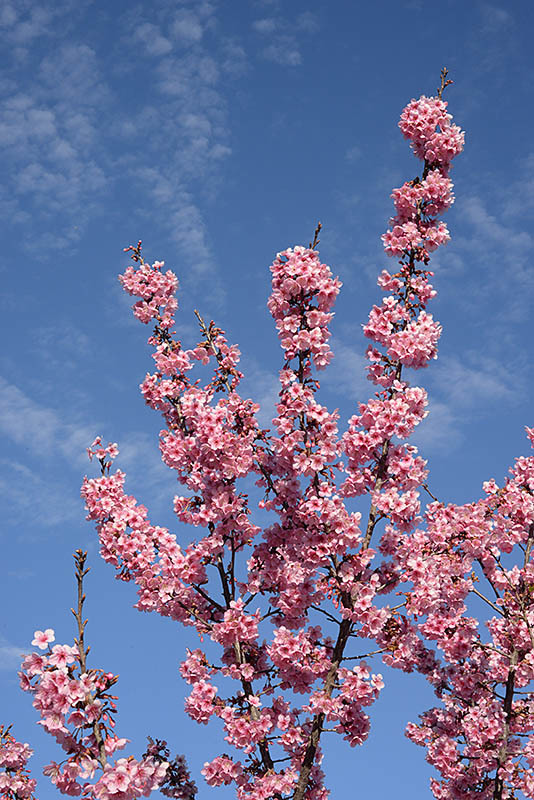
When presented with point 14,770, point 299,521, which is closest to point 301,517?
point 299,521

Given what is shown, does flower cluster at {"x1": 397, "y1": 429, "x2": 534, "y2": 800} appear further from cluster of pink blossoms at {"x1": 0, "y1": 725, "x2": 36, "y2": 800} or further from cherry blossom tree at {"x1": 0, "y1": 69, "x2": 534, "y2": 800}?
cluster of pink blossoms at {"x1": 0, "y1": 725, "x2": 36, "y2": 800}

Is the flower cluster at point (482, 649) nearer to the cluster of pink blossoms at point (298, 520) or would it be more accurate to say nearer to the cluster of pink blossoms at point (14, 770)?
the cluster of pink blossoms at point (298, 520)

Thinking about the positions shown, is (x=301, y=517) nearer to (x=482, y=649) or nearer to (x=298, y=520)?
(x=298, y=520)

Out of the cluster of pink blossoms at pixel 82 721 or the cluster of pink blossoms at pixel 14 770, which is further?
the cluster of pink blossoms at pixel 14 770

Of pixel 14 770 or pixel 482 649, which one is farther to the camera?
pixel 482 649

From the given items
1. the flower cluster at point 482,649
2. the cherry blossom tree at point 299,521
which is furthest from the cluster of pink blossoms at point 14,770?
the flower cluster at point 482,649

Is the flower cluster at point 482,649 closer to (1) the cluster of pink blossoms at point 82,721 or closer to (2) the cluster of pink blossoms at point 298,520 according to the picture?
(2) the cluster of pink blossoms at point 298,520

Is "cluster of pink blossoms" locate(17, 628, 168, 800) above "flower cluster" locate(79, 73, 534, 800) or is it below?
below

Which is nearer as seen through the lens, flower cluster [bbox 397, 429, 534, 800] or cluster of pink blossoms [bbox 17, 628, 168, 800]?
cluster of pink blossoms [bbox 17, 628, 168, 800]

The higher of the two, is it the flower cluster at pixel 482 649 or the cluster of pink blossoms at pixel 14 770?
the flower cluster at pixel 482 649

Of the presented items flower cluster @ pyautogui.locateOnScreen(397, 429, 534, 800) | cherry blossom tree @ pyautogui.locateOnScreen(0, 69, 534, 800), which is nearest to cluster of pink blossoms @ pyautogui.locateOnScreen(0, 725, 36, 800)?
cherry blossom tree @ pyautogui.locateOnScreen(0, 69, 534, 800)

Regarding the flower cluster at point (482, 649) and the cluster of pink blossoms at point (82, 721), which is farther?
the flower cluster at point (482, 649)

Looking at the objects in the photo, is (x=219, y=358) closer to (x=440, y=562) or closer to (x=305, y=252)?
(x=305, y=252)

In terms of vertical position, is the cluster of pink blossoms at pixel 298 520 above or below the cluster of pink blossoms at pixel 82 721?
above
